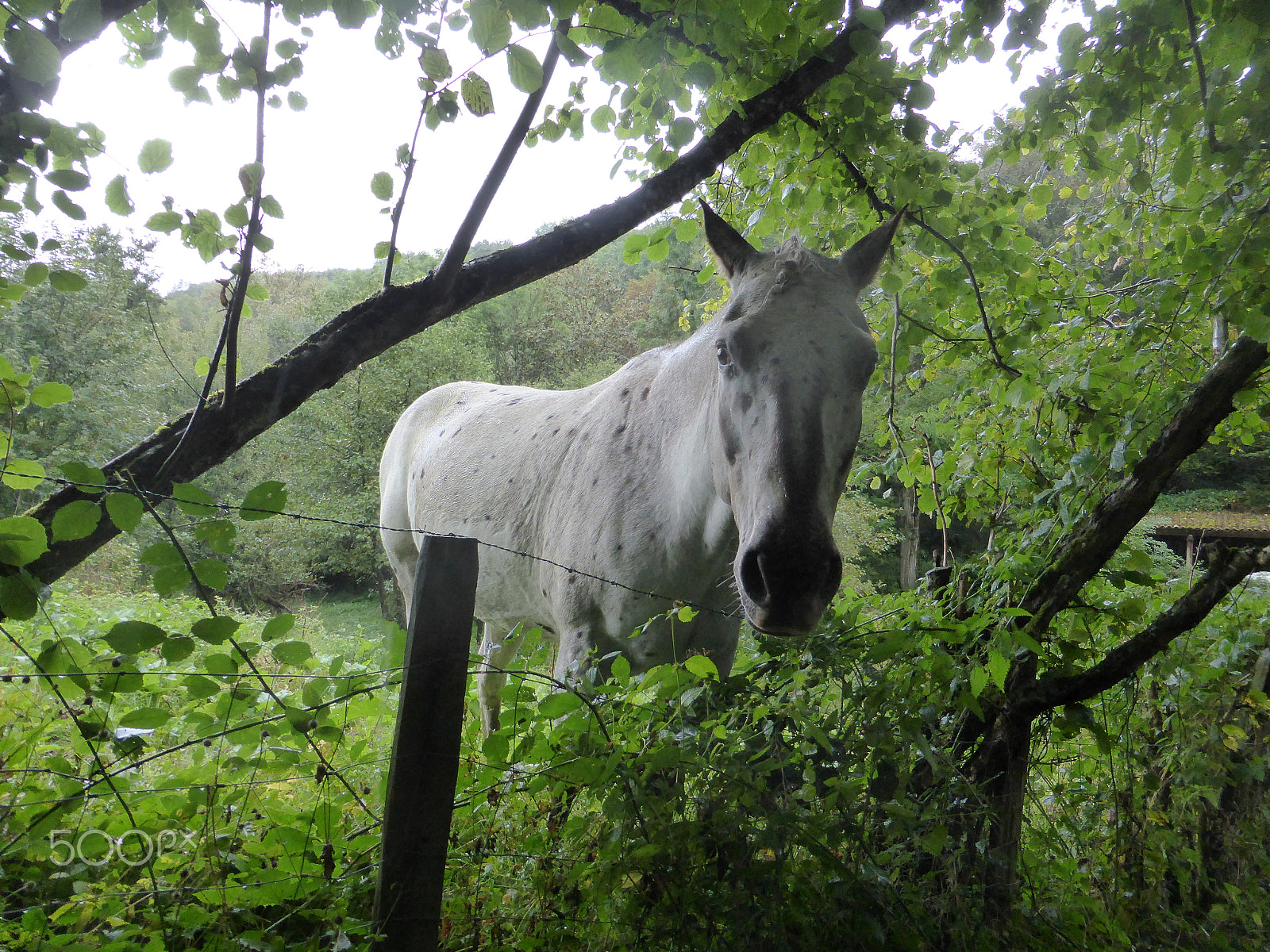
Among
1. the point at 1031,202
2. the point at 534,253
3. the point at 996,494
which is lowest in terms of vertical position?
the point at 996,494

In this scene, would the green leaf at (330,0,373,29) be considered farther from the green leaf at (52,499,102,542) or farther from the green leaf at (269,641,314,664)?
the green leaf at (269,641,314,664)

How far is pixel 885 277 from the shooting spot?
2.52m

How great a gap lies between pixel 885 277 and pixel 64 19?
7.96ft

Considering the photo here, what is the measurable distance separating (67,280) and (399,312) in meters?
0.67

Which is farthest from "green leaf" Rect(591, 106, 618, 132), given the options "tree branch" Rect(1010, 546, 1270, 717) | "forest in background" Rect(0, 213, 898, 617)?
"forest in background" Rect(0, 213, 898, 617)

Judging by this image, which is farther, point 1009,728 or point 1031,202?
point 1031,202

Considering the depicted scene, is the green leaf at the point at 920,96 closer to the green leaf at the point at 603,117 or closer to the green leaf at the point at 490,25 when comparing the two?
the green leaf at the point at 603,117

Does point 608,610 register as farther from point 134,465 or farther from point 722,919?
point 134,465

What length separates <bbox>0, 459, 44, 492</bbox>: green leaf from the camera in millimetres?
1128

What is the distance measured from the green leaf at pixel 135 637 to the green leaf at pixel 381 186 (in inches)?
40.1

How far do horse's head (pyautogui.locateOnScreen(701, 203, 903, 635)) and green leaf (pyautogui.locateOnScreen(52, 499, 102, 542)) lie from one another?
132 centimetres


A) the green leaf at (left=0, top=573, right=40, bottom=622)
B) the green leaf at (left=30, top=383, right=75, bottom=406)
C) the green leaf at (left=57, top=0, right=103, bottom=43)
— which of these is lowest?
the green leaf at (left=0, top=573, right=40, bottom=622)

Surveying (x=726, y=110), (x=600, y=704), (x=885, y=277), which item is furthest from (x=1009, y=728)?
(x=726, y=110)

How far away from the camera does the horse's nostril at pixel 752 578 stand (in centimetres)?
164
